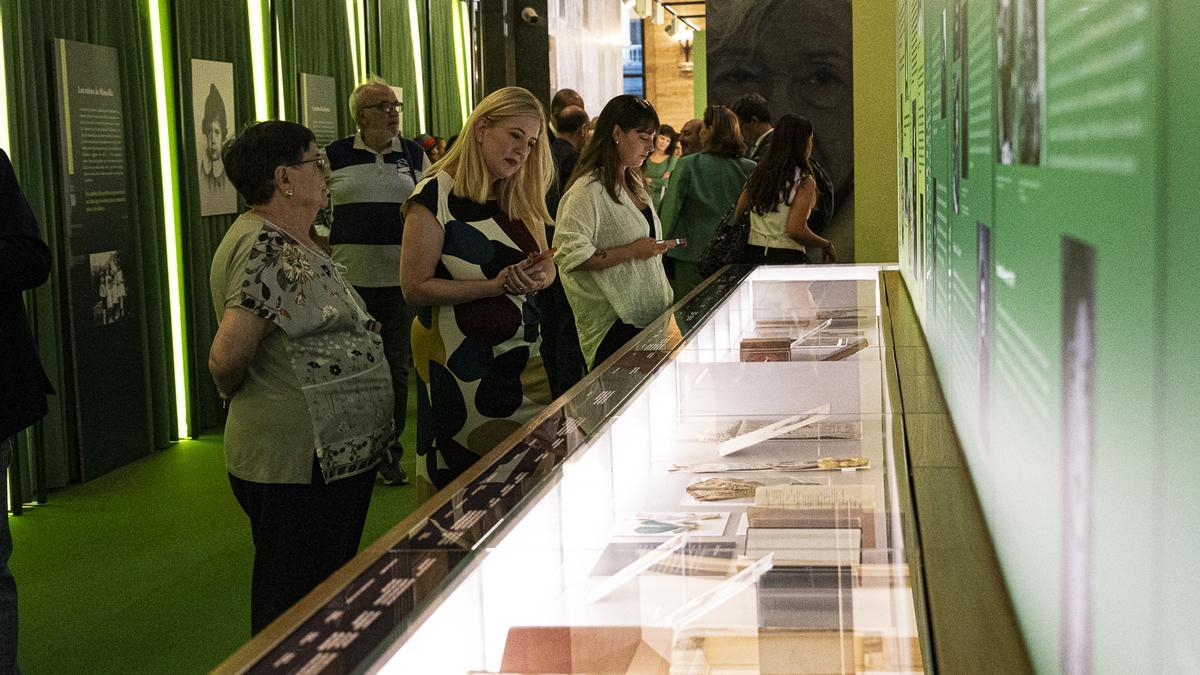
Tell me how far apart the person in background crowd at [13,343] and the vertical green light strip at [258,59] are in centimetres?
531

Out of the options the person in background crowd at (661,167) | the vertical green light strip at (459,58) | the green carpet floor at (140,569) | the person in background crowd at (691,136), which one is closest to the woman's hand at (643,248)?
the green carpet floor at (140,569)

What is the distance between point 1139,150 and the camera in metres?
0.74

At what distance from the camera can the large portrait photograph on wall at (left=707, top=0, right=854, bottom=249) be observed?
8.71m

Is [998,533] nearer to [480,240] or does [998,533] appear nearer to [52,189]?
[480,240]

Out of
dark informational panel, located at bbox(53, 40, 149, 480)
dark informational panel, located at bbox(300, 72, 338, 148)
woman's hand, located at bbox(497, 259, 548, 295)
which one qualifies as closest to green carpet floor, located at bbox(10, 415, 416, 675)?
dark informational panel, located at bbox(53, 40, 149, 480)

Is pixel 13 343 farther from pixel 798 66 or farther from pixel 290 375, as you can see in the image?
pixel 798 66

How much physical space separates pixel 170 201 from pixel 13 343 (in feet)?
14.4

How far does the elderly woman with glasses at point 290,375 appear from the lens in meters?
2.89

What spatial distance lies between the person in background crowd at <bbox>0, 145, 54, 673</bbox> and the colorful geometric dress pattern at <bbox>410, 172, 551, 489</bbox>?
89cm

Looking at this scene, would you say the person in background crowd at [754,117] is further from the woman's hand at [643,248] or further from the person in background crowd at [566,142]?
the woman's hand at [643,248]

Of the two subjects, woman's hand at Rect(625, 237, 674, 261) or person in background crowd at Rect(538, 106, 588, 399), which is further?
person in background crowd at Rect(538, 106, 588, 399)

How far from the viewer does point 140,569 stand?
4836 millimetres

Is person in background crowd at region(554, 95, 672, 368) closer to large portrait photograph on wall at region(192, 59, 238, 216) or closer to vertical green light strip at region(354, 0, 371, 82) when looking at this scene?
large portrait photograph on wall at region(192, 59, 238, 216)

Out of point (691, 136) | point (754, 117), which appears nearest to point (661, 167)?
point (691, 136)
